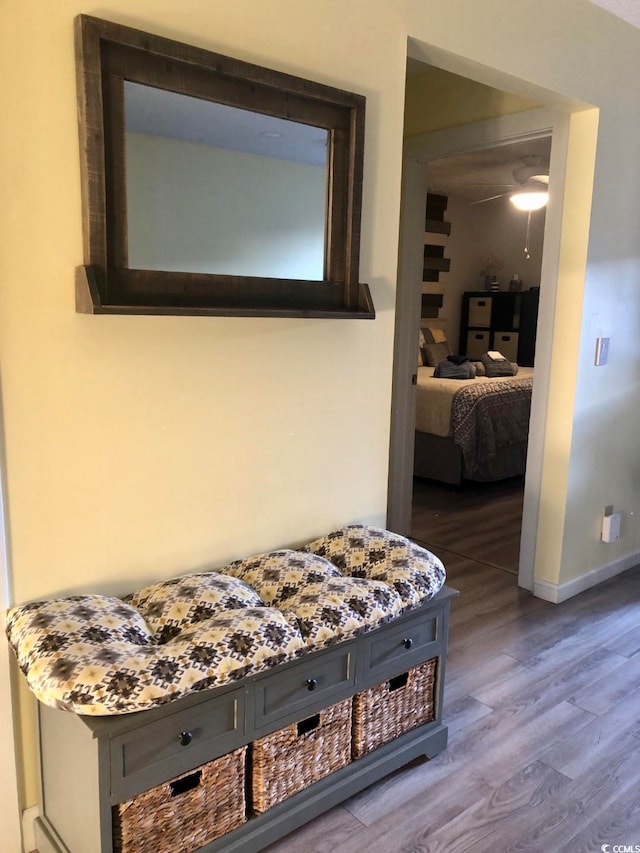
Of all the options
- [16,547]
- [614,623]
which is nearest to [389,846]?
[16,547]

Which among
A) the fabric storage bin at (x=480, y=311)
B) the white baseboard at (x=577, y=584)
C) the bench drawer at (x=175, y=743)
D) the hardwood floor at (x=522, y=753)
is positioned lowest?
the hardwood floor at (x=522, y=753)

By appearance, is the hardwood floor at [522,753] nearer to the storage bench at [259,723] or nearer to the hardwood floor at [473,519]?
the storage bench at [259,723]

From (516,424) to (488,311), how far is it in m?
2.74

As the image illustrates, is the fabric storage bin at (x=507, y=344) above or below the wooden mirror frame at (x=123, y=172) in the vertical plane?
below

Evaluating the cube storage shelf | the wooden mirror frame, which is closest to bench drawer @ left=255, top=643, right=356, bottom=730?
the cube storage shelf

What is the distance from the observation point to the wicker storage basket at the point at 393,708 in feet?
6.10

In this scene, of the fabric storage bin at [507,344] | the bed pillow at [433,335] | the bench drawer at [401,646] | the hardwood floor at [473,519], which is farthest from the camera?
the fabric storage bin at [507,344]

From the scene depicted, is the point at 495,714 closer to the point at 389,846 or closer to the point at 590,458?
the point at 389,846

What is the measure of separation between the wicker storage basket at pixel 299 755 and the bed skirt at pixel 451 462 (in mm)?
3182

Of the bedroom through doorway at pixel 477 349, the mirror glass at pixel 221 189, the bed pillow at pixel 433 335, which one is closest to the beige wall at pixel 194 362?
the mirror glass at pixel 221 189

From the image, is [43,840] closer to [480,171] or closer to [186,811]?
[186,811]

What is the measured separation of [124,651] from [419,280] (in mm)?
2661

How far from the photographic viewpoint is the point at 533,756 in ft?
6.86

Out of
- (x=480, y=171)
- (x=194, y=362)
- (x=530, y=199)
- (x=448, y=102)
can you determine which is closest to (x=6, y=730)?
(x=194, y=362)
